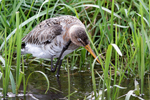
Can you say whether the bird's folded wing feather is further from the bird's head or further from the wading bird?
the bird's head

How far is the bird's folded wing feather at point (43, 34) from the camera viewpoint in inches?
174

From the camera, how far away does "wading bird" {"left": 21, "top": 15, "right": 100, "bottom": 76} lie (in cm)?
400

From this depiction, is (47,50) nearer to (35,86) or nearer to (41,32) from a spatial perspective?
(41,32)

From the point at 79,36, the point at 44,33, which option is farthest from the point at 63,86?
the point at 44,33

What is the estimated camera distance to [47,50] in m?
4.57

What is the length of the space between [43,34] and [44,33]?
0.03 m

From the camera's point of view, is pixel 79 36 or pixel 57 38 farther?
pixel 57 38

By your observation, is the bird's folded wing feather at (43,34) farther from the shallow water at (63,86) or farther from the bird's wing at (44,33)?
the shallow water at (63,86)

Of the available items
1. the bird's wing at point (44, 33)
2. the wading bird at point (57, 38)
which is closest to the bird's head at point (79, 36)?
the wading bird at point (57, 38)

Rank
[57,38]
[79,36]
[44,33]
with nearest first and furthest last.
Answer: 1. [79,36]
2. [57,38]
3. [44,33]

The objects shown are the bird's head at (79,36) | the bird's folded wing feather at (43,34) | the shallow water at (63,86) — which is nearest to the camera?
the shallow water at (63,86)

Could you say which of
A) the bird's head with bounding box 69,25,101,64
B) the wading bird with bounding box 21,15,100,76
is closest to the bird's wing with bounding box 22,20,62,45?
the wading bird with bounding box 21,15,100,76

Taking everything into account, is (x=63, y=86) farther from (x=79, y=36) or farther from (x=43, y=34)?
(x=43, y=34)

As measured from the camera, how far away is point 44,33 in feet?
15.1
